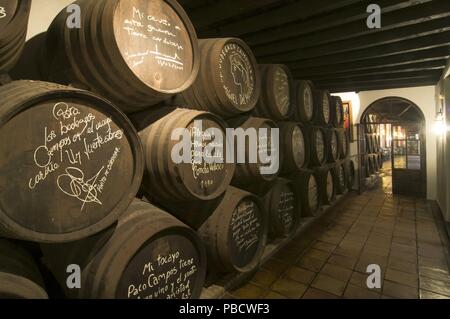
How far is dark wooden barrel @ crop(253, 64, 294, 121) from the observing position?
3.52 m

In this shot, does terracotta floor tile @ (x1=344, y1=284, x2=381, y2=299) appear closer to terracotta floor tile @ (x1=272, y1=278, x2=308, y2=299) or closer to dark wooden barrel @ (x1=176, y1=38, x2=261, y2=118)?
terracotta floor tile @ (x1=272, y1=278, x2=308, y2=299)

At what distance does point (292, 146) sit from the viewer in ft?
12.7

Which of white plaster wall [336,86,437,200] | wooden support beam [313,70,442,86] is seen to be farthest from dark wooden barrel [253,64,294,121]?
white plaster wall [336,86,437,200]

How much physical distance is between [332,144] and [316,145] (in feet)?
3.90

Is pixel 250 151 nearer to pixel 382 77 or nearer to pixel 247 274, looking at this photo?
pixel 247 274

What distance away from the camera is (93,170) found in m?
1.41

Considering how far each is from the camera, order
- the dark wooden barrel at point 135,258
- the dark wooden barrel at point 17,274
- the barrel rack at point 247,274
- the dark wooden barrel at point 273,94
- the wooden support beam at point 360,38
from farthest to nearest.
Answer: the dark wooden barrel at point 273,94
the wooden support beam at point 360,38
the barrel rack at point 247,274
the dark wooden barrel at point 135,258
the dark wooden barrel at point 17,274

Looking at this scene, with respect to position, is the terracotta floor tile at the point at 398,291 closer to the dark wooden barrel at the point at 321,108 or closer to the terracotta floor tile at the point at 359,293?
the terracotta floor tile at the point at 359,293

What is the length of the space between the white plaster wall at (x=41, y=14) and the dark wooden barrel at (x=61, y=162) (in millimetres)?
1041

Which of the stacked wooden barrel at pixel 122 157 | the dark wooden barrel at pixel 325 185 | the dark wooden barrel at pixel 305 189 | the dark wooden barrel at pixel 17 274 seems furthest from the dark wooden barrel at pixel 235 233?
the dark wooden barrel at pixel 325 185

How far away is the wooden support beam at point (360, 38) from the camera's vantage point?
3.21 meters

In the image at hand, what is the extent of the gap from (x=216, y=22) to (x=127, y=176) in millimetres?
2627

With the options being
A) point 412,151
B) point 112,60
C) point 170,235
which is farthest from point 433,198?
point 112,60

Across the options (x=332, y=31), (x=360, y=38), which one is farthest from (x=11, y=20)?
(x=360, y=38)
